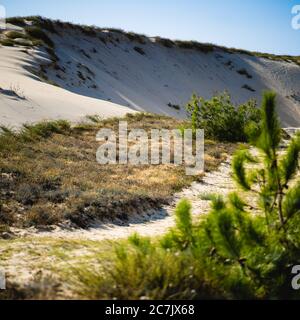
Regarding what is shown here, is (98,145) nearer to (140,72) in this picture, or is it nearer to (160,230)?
(160,230)

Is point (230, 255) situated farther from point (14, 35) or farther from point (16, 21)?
point (16, 21)

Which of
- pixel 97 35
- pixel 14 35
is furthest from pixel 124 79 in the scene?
pixel 14 35

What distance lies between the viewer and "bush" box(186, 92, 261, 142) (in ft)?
62.3

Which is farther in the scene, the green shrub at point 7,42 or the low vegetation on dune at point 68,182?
the green shrub at point 7,42

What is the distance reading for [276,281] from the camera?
146 inches

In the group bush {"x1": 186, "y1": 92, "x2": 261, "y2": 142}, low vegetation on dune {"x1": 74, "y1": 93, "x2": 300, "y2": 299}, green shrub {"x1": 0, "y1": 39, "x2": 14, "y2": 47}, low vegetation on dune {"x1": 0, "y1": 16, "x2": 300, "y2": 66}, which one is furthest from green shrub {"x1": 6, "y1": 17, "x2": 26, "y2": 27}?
low vegetation on dune {"x1": 74, "y1": 93, "x2": 300, "y2": 299}

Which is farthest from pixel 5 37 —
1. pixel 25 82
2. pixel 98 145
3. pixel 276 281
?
pixel 276 281

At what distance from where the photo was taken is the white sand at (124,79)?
1923cm

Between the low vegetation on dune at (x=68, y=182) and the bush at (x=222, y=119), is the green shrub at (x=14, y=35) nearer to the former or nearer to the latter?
the bush at (x=222, y=119)

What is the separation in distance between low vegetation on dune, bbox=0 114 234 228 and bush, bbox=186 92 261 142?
12.5 ft

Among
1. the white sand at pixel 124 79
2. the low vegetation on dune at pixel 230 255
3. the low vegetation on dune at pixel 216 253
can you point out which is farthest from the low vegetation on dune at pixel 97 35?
the low vegetation on dune at pixel 230 255

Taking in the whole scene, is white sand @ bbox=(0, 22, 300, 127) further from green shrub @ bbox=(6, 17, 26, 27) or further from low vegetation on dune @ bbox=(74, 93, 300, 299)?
low vegetation on dune @ bbox=(74, 93, 300, 299)

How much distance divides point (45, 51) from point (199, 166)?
63.7ft

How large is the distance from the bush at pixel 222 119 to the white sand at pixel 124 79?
14.1 feet
